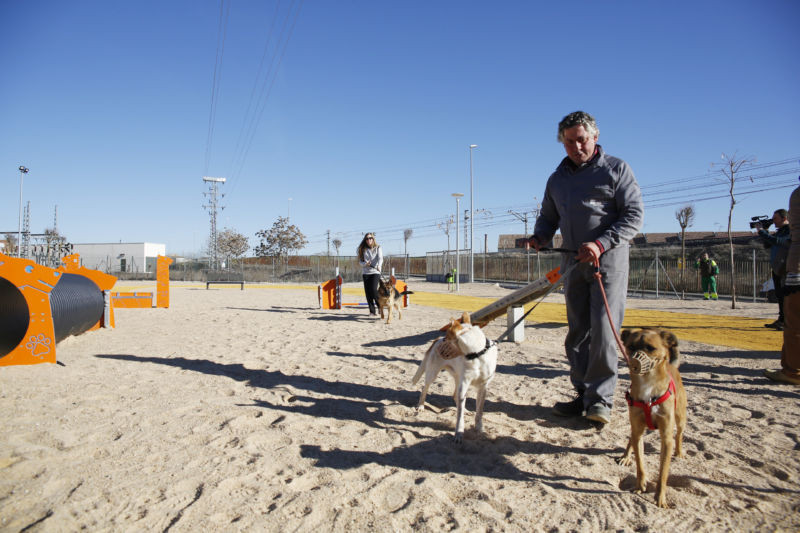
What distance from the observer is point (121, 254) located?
5122cm

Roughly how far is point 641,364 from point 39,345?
609 centimetres

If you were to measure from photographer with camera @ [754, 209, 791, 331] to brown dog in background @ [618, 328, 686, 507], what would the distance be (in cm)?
513

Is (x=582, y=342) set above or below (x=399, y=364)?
above

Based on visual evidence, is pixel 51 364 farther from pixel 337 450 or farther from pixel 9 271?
pixel 337 450

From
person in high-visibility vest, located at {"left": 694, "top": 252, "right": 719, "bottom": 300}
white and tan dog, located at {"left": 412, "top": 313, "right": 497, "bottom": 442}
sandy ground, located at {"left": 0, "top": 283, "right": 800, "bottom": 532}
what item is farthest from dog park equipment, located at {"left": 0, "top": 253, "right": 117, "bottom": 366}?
person in high-visibility vest, located at {"left": 694, "top": 252, "right": 719, "bottom": 300}

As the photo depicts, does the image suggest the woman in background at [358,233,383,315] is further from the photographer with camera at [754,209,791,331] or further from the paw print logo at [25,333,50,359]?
the photographer with camera at [754,209,791,331]

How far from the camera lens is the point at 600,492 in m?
2.21

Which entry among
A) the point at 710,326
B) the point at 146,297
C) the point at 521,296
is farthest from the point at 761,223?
the point at 146,297

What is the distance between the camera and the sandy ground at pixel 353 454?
2.00m

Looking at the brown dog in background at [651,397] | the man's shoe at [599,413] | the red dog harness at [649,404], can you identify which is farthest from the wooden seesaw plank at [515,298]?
the red dog harness at [649,404]

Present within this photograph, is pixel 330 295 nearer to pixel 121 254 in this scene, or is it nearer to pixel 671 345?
pixel 671 345

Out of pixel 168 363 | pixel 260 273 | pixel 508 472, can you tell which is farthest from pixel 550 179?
pixel 260 273

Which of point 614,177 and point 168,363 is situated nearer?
point 614,177

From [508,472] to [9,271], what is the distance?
5840 mm
